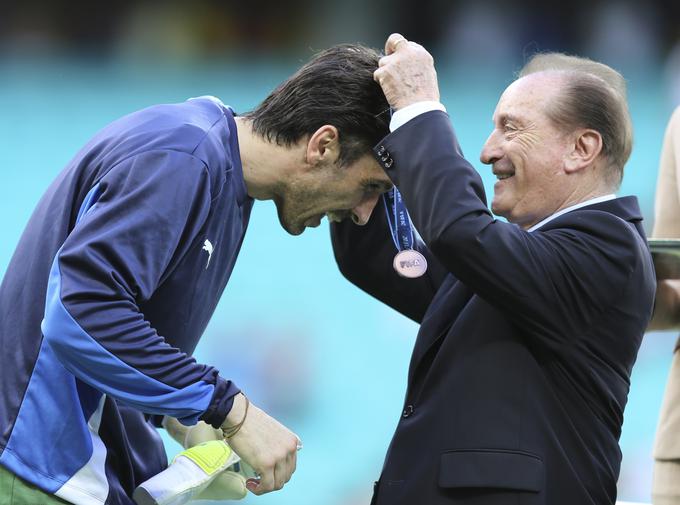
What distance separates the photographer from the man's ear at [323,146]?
1946mm

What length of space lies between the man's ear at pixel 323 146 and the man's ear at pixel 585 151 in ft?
1.41

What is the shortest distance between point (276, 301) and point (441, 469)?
2.86 meters

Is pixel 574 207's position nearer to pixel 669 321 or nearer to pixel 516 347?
pixel 516 347

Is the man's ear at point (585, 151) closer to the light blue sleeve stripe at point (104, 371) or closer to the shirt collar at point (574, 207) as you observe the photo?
the shirt collar at point (574, 207)

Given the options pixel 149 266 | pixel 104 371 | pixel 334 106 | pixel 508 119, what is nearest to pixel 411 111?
pixel 334 106

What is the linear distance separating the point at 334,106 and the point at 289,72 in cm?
335

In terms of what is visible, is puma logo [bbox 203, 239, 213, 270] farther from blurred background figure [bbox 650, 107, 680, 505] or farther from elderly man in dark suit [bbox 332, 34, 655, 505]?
blurred background figure [bbox 650, 107, 680, 505]

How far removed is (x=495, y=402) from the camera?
1.81 metres

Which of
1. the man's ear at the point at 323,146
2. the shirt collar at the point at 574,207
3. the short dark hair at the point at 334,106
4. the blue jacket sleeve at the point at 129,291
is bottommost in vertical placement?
the blue jacket sleeve at the point at 129,291

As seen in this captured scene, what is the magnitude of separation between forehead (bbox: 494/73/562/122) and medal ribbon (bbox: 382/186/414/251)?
27 centimetres

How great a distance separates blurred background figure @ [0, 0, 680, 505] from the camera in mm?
4504

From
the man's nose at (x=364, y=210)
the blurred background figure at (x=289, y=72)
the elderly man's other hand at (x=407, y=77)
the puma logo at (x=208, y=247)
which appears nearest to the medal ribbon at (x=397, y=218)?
the man's nose at (x=364, y=210)

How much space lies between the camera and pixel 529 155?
1.99m

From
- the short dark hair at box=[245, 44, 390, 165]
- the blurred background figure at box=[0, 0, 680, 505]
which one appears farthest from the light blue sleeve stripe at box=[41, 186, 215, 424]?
the blurred background figure at box=[0, 0, 680, 505]
